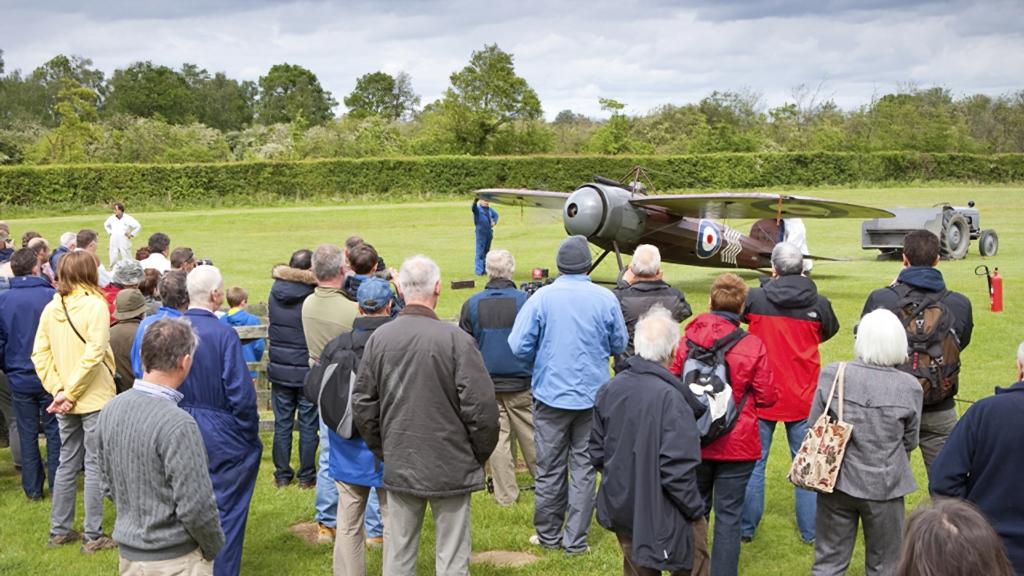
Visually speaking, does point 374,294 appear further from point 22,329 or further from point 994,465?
point 22,329

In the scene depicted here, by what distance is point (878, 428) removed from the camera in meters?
4.54

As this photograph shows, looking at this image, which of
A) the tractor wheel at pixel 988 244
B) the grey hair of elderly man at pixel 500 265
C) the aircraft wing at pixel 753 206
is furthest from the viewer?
the tractor wheel at pixel 988 244

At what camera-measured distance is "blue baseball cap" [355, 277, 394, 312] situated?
4.95 meters

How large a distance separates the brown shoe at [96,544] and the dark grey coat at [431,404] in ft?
8.76

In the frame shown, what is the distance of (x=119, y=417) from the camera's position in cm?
365

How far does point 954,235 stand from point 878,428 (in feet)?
68.9

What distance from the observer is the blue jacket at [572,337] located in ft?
19.3

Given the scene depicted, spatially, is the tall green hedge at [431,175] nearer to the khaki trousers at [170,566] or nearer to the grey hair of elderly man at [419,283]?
the grey hair of elderly man at [419,283]

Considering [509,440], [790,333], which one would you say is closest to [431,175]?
[509,440]

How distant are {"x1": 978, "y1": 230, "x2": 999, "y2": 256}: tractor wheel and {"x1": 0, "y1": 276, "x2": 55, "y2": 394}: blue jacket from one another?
2311cm

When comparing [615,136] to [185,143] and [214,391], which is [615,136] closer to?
[185,143]

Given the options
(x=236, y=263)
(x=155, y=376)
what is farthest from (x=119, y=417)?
(x=236, y=263)

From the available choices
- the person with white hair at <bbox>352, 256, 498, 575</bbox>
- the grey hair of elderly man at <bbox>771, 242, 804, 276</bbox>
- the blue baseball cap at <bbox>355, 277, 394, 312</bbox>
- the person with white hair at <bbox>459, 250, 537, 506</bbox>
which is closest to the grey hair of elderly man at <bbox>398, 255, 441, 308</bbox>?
the person with white hair at <bbox>352, 256, 498, 575</bbox>

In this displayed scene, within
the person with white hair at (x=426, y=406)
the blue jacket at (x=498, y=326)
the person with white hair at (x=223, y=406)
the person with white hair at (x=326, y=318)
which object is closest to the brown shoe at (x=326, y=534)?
the person with white hair at (x=326, y=318)
